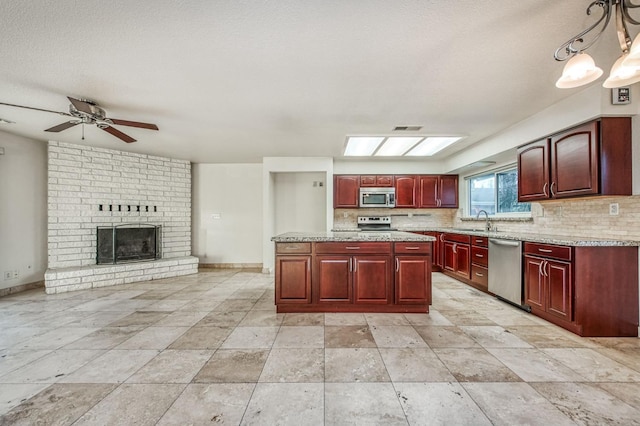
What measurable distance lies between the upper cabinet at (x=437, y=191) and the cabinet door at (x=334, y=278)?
133 inches

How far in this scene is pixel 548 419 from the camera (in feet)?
4.85

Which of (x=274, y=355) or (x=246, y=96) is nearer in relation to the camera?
(x=274, y=355)

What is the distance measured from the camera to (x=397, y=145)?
14.8 feet

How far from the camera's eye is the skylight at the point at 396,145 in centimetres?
412

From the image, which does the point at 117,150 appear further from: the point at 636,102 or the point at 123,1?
the point at 636,102

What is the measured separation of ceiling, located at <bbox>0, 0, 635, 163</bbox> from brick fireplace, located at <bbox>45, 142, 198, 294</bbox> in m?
1.24

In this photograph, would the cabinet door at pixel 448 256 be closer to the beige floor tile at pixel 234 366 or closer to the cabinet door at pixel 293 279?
the cabinet door at pixel 293 279

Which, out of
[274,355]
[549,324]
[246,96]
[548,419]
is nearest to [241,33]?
[246,96]

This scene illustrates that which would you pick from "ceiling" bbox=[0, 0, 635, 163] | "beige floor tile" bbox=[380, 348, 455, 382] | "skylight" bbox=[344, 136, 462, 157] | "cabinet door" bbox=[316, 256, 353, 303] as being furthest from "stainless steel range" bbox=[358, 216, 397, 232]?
"beige floor tile" bbox=[380, 348, 455, 382]

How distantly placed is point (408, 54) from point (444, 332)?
254 centimetres

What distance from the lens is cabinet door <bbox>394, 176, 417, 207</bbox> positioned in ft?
19.0

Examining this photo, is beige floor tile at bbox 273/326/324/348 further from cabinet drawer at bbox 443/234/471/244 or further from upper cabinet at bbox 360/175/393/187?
upper cabinet at bbox 360/175/393/187


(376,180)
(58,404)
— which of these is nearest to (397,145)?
(376,180)

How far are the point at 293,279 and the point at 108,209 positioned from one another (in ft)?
13.4
